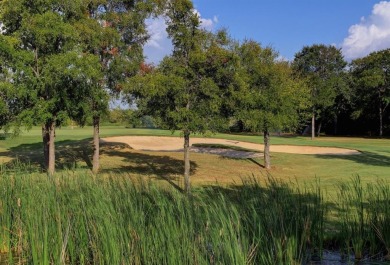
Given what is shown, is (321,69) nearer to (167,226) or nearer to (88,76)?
(88,76)

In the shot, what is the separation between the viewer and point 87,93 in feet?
50.5

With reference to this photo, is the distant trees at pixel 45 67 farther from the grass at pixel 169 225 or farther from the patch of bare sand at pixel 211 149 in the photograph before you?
the patch of bare sand at pixel 211 149

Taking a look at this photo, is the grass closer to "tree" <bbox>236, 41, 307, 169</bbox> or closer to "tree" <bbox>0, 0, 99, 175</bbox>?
"tree" <bbox>0, 0, 99, 175</bbox>

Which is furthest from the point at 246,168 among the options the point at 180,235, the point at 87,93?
the point at 180,235

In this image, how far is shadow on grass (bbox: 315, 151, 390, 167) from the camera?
2430cm

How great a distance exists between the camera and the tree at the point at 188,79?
1392 centimetres

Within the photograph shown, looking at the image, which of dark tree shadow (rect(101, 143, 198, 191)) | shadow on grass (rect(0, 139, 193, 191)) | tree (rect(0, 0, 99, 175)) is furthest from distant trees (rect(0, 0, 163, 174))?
shadow on grass (rect(0, 139, 193, 191))

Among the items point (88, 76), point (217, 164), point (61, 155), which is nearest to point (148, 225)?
point (88, 76)

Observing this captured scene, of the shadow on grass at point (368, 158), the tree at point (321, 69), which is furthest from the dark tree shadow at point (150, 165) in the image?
the tree at point (321, 69)

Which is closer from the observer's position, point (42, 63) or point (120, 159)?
point (42, 63)

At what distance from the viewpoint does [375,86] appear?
2096 inches

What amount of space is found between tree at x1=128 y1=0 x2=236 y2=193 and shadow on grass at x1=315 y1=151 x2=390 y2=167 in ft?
43.7

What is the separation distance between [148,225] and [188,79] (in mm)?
9710

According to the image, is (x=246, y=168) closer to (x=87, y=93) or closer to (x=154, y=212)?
(x=87, y=93)
